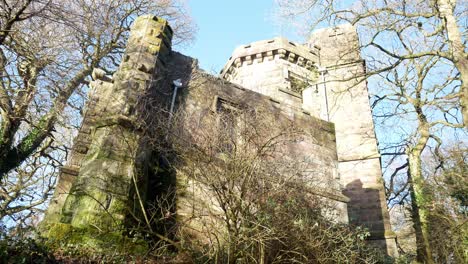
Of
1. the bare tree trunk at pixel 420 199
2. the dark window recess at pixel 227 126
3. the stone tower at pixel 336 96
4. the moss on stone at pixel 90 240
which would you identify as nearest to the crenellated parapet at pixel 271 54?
the stone tower at pixel 336 96

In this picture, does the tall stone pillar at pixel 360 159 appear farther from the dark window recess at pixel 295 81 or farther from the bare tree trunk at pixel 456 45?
the bare tree trunk at pixel 456 45

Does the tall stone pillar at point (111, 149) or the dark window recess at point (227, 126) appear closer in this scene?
the tall stone pillar at point (111, 149)

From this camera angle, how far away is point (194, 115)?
27.4 ft

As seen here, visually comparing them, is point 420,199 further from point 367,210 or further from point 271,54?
point 271,54

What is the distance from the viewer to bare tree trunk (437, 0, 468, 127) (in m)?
6.79

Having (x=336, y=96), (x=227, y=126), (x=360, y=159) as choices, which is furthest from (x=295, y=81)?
(x=227, y=126)

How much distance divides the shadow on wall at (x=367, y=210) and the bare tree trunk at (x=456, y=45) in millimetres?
7052

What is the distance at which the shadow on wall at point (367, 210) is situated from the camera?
12849mm

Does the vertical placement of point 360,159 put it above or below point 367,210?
above

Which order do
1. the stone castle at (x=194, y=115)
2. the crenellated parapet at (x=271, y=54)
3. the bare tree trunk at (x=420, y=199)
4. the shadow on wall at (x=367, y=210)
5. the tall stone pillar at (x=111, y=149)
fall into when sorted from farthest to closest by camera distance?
the crenellated parapet at (x=271, y=54) → the shadow on wall at (x=367, y=210) → the bare tree trunk at (x=420, y=199) → the stone castle at (x=194, y=115) → the tall stone pillar at (x=111, y=149)

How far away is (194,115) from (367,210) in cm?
849

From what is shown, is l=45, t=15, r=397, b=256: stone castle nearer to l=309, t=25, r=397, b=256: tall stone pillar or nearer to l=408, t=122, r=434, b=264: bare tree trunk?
l=309, t=25, r=397, b=256: tall stone pillar

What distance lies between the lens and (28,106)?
7.30 metres

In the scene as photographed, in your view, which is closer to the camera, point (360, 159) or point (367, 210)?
point (367, 210)
